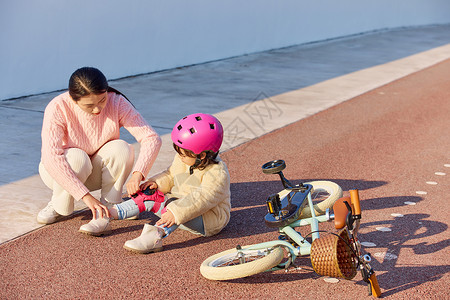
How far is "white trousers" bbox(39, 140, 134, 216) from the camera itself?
14.4 ft

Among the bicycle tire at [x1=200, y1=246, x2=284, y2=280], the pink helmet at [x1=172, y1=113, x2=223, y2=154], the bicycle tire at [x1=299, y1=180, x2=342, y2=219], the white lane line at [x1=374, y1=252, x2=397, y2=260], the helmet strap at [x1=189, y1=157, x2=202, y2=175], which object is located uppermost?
the pink helmet at [x1=172, y1=113, x2=223, y2=154]

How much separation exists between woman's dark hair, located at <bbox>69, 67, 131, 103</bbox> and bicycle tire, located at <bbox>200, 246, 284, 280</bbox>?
1.31 m

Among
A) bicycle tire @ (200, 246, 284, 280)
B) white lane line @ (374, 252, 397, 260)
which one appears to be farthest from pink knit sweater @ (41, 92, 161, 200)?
white lane line @ (374, 252, 397, 260)

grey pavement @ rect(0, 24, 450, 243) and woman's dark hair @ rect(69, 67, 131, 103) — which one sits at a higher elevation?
woman's dark hair @ rect(69, 67, 131, 103)

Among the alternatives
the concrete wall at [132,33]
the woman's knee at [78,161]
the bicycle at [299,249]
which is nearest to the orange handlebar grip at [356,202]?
the bicycle at [299,249]

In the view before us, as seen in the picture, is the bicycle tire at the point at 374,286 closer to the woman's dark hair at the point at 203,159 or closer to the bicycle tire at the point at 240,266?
the bicycle tire at the point at 240,266

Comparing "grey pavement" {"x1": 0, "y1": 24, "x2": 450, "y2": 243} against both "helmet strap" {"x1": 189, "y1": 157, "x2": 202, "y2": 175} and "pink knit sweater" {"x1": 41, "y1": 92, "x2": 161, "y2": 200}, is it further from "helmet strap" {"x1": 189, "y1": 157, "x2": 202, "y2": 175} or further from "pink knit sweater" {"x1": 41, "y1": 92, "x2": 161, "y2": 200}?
"helmet strap" {"x1": 189, "y1": 157, "x2": 202, "y2": 175}

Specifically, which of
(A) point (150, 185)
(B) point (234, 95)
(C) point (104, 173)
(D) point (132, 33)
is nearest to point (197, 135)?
(A) point (150, 185)

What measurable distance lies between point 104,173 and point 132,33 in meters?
7.41

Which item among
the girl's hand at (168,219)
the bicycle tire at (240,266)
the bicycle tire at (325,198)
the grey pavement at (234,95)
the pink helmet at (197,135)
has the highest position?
the pink helmet at (197,135)

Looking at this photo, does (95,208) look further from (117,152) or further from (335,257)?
(335,257)

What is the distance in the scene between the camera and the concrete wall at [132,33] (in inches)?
363

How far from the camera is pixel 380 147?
7.04 metres

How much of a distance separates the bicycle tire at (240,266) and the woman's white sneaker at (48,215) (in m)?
1.34
